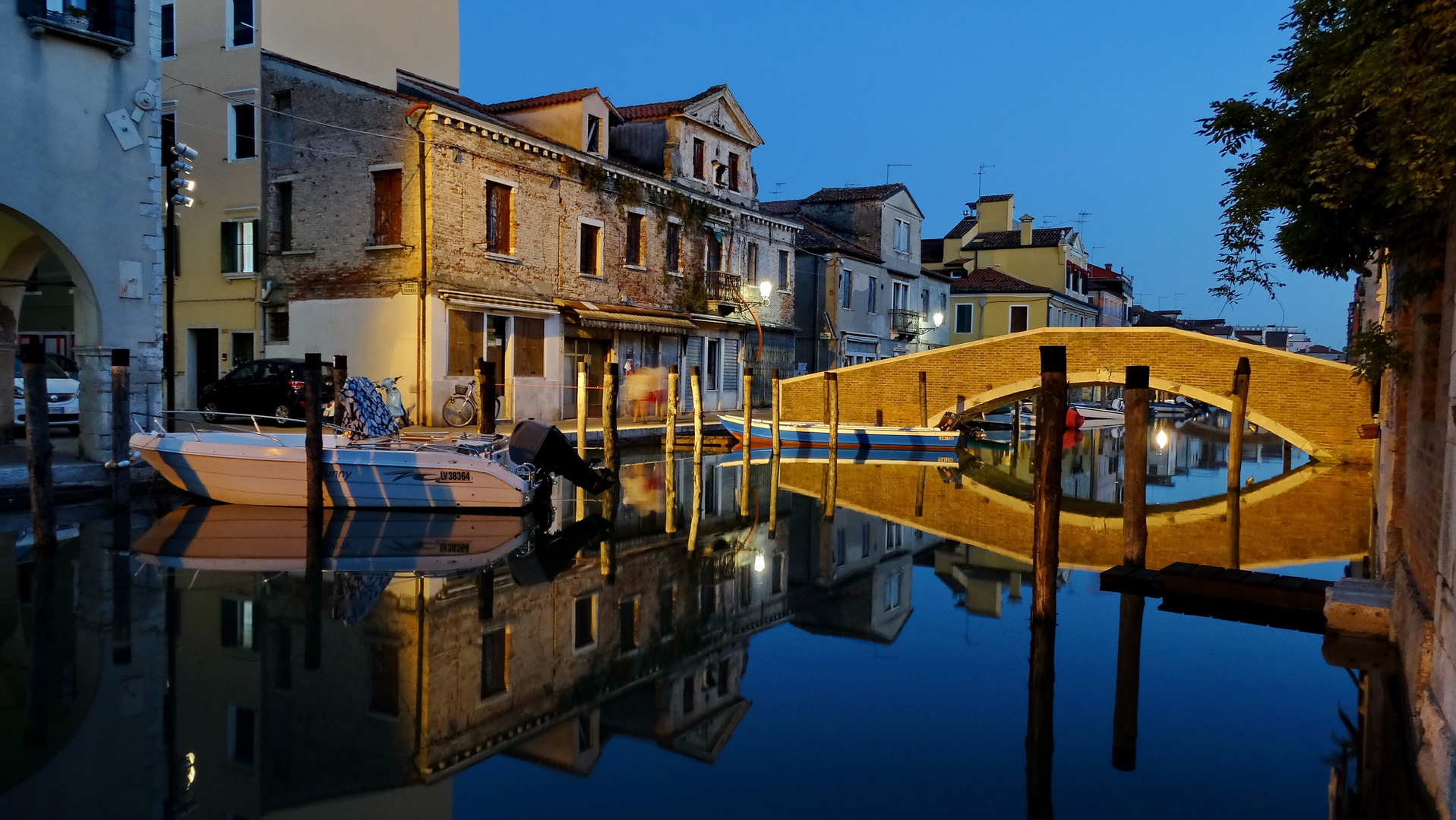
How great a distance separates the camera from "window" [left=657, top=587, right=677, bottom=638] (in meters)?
8.17

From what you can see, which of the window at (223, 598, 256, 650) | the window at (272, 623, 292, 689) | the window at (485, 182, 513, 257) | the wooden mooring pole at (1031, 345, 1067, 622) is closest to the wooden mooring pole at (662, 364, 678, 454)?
the window at (485, 182, 513, 257)

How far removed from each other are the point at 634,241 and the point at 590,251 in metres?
A: 1.70

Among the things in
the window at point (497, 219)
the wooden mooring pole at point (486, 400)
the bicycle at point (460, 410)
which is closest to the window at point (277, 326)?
the bicycle at point (460, 410)

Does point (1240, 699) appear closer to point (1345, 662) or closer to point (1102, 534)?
point (1345, 662)

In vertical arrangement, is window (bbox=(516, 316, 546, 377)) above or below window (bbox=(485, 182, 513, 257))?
below

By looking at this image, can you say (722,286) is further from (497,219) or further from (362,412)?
(362,412)

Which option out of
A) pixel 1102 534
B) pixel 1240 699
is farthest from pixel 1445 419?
pixel 1102 534

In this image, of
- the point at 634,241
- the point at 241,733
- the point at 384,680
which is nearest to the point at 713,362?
the point at 634,241

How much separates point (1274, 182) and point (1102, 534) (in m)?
8.39

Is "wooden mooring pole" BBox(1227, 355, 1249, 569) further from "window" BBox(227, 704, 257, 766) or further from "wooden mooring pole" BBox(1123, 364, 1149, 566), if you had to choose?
"window" BBox(227, 704, 257, 766)

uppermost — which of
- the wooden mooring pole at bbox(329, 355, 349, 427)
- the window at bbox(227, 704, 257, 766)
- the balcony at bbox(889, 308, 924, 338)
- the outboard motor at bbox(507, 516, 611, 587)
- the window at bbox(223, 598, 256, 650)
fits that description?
the balcony at bbox(889, 308, 924, 338)

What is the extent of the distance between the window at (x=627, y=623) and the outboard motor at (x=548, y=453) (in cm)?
452

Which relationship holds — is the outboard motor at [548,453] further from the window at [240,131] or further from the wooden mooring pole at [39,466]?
the window at [240,131]

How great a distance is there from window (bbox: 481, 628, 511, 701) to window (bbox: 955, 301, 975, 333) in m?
38.4
